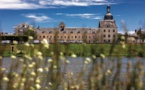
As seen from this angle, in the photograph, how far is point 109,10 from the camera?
187m

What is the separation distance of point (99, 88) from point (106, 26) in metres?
170

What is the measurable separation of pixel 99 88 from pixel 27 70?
49.2 inches

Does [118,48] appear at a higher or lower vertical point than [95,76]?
higher

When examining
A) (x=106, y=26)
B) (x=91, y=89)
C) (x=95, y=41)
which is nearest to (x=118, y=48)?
(x=95, y=41)

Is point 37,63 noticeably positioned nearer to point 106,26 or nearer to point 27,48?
point 27,48

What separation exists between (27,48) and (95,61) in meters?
1.16

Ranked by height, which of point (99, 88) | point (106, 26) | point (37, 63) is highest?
point (37, 63)

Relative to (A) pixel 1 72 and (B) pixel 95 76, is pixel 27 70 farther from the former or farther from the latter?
(B) pixel 95 76

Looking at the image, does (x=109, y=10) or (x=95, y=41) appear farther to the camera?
(x=109, y=10)

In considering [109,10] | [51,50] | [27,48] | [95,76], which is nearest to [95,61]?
[95,76]

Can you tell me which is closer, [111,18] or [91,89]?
[91,89]

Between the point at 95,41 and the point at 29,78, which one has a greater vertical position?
the point at 95,41

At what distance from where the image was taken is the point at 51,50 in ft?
21.9

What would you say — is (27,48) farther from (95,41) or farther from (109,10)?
(109,10)
